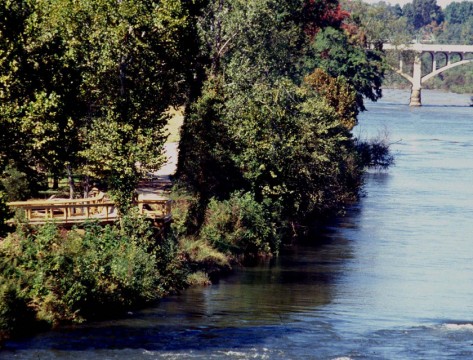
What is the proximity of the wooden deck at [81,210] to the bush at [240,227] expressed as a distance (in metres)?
3.54

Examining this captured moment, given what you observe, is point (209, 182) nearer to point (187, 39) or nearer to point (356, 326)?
point (187, 39)

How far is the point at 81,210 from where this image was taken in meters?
35.8

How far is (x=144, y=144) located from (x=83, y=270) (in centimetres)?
758

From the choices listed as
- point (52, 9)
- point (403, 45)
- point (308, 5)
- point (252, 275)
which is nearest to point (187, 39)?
point (52, 9)

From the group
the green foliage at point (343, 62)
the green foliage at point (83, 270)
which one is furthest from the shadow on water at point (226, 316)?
the green foliage at point (343, 62)

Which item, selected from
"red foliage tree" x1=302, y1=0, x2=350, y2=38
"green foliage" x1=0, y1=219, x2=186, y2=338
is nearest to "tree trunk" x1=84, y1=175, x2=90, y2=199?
"green foliage" x1=0, y1=219, x2=186, y2=338

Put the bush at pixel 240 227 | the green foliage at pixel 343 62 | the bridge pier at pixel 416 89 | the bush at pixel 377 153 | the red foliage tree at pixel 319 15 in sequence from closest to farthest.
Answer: the bush at pixel 240 227 < the bush at pixel 377 153 < the green foliage at pixel 343 62 < the red foliage tree at pixel 319 15 < the bridge pier at pixel 416 89

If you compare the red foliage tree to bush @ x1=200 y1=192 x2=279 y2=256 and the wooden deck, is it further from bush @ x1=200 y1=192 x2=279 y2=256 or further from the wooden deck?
the wooden deck

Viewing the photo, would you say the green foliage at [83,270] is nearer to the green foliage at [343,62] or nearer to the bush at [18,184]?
the bush at [18,184]

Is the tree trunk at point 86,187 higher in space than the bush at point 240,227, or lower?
higher

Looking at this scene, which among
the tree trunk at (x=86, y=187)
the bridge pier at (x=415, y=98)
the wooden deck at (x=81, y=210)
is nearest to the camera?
the wooden deck at (x=81, y=210)

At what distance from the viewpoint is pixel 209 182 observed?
4353 centimetres

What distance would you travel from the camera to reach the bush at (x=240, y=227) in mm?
41188

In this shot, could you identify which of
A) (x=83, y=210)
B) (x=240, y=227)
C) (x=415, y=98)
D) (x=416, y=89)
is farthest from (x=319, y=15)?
(x=415, y=98)
